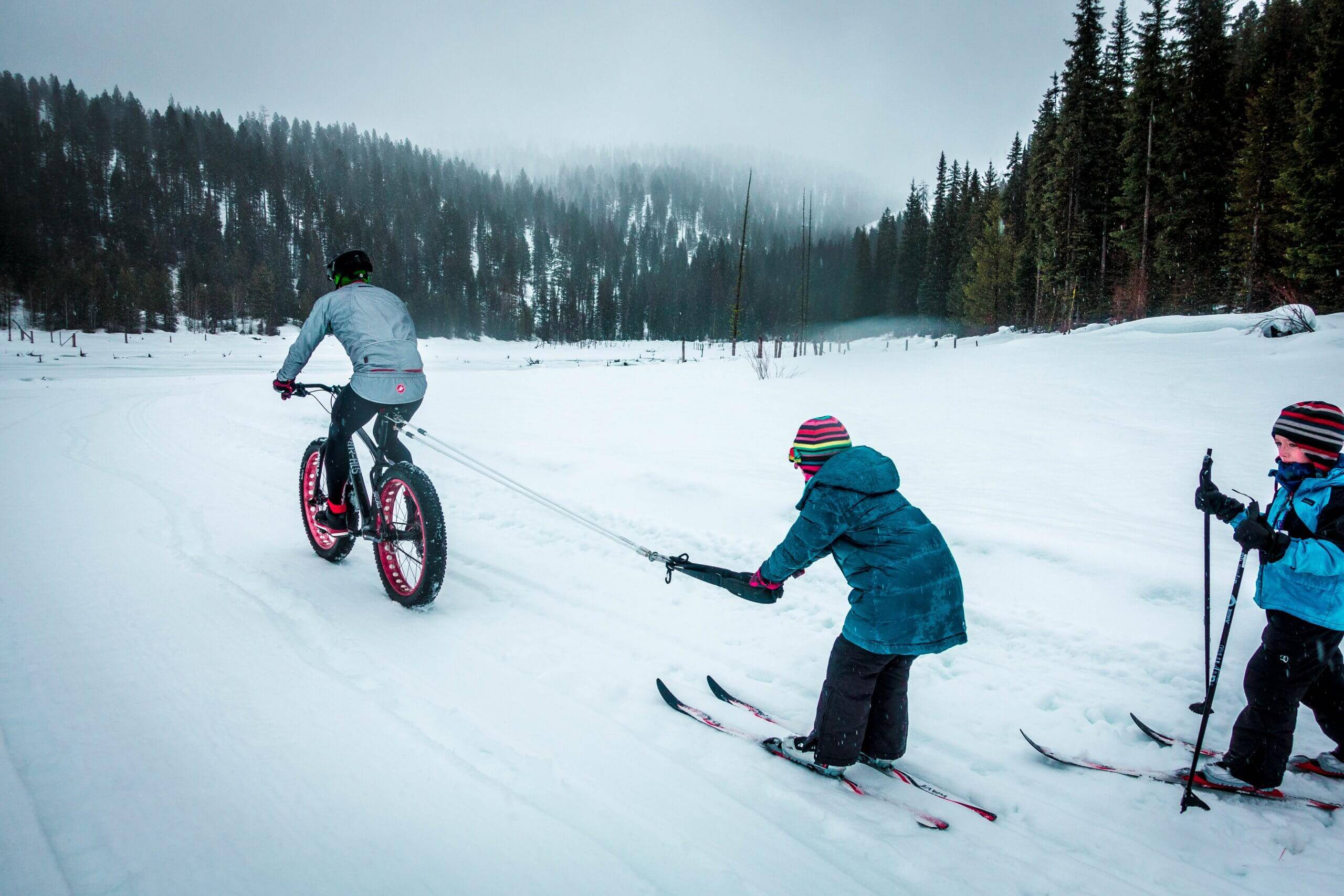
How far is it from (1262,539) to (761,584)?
200 centimetres

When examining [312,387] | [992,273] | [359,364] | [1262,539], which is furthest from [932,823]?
[992,273]

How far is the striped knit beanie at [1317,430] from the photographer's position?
229cm

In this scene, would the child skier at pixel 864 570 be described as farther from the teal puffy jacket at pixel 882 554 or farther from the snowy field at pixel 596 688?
the snowy field at pixel 596 688

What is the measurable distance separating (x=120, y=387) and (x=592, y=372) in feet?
45.3

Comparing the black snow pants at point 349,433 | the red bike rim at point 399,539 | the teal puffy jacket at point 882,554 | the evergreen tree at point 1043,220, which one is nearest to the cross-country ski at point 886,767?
the teal puffy jacket at point 882,554

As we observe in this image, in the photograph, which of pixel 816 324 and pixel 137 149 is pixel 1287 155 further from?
pixel 137 149

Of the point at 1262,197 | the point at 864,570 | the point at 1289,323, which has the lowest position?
the point at 864,570

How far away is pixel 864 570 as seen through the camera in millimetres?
2400

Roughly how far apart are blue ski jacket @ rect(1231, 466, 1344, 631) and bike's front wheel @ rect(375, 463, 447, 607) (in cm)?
416

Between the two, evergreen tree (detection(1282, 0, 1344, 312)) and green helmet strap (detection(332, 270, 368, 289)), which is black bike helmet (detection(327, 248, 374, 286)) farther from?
evergreen tree (detection(1282, 0, 1344, 312))

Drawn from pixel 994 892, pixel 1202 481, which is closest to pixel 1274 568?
pixel 1202 481

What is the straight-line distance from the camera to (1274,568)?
245cm

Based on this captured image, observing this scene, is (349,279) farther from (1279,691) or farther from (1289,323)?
(1289,323)

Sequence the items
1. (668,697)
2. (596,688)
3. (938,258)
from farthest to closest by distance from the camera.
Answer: (938,258) → (596,688) → (668,697)
